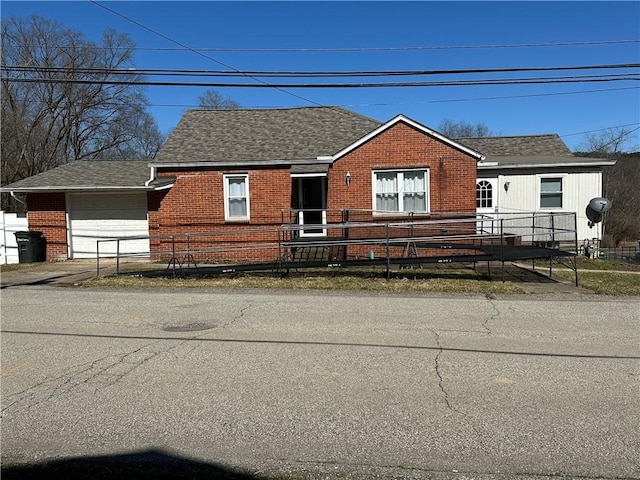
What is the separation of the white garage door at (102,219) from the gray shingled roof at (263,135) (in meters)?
2.03

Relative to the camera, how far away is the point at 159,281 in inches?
486

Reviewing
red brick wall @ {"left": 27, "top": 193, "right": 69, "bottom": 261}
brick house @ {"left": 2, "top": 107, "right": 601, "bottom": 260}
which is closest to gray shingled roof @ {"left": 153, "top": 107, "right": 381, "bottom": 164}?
brick house @ {"left": 2, "top": 107, "right": 601, "bottom": 260}

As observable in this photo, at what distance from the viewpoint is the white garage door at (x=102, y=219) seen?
17.3 metres

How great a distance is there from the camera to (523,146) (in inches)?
859

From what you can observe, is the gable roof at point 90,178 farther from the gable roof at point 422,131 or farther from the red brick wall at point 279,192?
the gable roof at point 422,131

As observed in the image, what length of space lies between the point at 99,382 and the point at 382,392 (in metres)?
2.82

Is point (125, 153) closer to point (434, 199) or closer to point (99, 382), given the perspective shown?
point (434, 199)

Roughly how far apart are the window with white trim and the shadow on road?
17489 mm

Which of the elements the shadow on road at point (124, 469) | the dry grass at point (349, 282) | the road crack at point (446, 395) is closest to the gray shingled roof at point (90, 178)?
the dry grass at point (349, 282)

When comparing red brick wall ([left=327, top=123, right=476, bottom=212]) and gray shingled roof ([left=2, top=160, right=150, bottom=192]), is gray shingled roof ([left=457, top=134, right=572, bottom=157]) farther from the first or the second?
gray shingled roof ([left=2, top=160, right=150, bottom=192])

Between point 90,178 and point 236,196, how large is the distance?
5281mm

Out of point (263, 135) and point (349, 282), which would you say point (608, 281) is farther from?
point (263, 135)

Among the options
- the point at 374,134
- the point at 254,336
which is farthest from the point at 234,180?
the point at 254,336

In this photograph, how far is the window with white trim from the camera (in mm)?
19172
